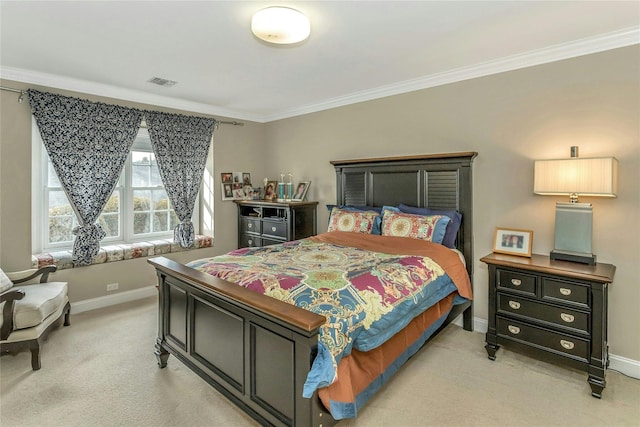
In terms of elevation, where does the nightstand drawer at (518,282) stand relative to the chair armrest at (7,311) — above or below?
above

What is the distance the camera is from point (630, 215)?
8.11 feet

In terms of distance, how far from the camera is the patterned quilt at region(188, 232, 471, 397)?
64.6 inches

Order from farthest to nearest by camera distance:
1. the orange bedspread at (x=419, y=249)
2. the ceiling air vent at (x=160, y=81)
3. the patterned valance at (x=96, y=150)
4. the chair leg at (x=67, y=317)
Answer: the ceiling air vent at (x=160, y=81)
the patterned valance at (x=96, y=150)
the chair leg at (x=67, y=317)
the orange bedspread at (x=419, y=249)

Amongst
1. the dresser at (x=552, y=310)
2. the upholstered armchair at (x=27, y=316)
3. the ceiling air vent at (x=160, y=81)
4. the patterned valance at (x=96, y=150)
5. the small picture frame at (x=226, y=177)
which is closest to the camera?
the dresser at (x=552, y=310)

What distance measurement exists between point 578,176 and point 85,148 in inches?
178

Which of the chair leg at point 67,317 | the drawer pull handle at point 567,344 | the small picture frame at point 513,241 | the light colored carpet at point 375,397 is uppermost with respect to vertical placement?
the small picture frame at point 513,241

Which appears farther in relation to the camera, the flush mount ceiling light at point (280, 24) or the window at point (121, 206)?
the window at point (121, 206)

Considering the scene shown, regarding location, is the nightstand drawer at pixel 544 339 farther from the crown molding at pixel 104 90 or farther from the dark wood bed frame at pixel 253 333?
the crown molding at pixel 104 90

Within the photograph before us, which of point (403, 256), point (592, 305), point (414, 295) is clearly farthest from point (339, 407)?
point (592, 305)

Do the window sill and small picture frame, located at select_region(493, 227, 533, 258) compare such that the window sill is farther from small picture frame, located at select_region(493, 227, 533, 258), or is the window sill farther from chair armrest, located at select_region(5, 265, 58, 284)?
small picture frame, located at select_region(493, 227, 533, 258)

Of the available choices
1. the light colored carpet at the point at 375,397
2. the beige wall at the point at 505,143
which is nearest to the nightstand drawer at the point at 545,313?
the light colored carpet at the point at 375,397

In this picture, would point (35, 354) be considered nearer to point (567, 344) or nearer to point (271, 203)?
point (271, 203)

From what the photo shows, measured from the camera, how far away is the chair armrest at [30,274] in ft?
10.00

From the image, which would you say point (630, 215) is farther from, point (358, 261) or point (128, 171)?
point (128, 171)
